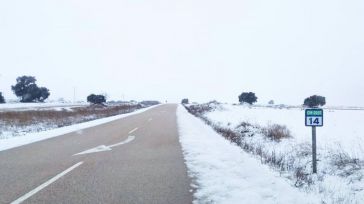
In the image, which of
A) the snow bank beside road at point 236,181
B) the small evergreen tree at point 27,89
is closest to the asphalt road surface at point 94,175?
the snow bank beside road at point 236,181

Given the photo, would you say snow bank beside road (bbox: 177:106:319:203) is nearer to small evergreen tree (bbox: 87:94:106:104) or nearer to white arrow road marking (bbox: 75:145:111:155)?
white arrow road marking (bbox: 75:145:111:155)

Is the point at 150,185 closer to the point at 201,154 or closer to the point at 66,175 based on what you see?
the point at 66,175

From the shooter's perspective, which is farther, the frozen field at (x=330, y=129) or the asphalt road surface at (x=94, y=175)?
the frozen field at (x=330, y=129)

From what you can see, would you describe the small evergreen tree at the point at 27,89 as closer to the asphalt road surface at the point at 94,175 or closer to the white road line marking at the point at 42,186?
the asphalt road surface at the point at 94,175

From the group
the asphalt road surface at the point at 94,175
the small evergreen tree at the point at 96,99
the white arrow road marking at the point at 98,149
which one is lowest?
the asphalt road surface at the point at 94,175

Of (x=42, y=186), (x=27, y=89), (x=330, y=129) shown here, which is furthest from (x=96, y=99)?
(x=42, y=186)

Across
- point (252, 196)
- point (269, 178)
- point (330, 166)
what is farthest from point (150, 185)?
point (330, 166)

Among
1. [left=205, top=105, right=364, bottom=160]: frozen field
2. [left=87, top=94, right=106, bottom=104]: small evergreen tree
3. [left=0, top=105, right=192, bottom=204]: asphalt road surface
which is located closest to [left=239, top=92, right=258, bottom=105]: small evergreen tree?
[left=87, top=94, right=106, bottom=104]: small evergreen tree

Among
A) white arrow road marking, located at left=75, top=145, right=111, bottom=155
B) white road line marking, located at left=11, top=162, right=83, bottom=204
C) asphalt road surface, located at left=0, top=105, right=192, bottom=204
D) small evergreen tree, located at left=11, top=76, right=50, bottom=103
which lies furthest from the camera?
small evergreen tree, located at left=11, top=76, right=50, bottom=103

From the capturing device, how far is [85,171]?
26.3 ft

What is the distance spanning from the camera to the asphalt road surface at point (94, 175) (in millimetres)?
5840

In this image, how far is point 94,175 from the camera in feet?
24.8

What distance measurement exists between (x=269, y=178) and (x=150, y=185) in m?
2.40

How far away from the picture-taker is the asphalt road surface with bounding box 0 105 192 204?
584 cm
